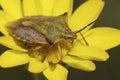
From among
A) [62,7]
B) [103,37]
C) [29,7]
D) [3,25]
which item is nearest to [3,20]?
[3,25]

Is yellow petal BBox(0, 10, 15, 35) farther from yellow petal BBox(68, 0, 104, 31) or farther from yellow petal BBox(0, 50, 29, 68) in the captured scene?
yellow petal BBox(68, 0, 104, 31)

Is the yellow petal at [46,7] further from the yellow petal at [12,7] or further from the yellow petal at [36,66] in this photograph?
the yellow petal at [36,66]

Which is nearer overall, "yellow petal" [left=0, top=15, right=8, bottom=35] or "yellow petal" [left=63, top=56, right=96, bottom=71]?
"yellow petal" [left=63, top=56, right=96, bottom=71]

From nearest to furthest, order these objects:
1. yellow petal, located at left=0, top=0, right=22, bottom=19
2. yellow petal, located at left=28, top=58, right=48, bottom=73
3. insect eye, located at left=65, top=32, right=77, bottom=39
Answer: yellow petal, located at left=28, top=58, right=48, bottom=73 < insect eye, located at left=65, top=32, right=77, bottom=39 < yellow petal, located at left=0, top=0, right=22, bottom=19

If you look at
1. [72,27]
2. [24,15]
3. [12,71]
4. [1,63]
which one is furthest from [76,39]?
[12,71]

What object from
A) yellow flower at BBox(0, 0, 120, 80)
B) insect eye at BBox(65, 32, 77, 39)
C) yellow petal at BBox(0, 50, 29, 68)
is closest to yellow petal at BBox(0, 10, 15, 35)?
yellow flower at BBox(0, 0, 120, 80)

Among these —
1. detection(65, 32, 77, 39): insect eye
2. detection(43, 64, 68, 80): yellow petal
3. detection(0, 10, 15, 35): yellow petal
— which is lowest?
detection(43, 64, 68, 80): yellow petal

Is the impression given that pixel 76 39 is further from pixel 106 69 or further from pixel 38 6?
pixel 106 69

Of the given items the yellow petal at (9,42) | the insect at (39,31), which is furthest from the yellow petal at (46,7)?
the yellow petal at (9,42)
